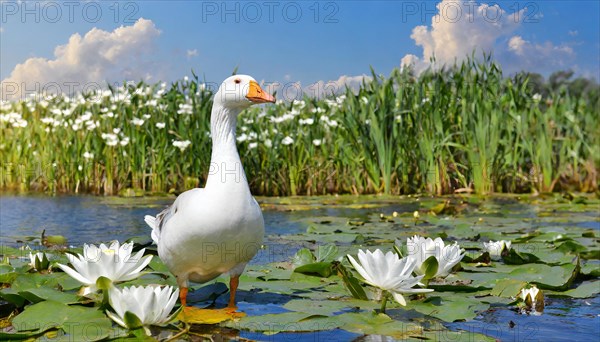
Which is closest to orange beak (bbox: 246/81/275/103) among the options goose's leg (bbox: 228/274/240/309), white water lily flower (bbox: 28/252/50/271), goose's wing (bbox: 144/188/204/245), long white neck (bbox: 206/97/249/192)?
long white neck (bbox: 206/97/249/192)

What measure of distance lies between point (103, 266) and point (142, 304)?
0.39 m

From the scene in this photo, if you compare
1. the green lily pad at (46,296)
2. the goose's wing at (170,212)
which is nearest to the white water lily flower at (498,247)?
the goose's wing at (170,212)

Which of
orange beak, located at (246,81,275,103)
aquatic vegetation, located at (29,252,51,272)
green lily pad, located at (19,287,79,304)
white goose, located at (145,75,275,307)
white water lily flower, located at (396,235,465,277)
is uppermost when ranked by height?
orange beak, located at (246,81,275,103)

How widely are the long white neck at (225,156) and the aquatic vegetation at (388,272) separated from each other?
2.23 ft

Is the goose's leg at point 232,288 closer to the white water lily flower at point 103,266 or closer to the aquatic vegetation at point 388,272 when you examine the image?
the white water lily flower at point 103,266

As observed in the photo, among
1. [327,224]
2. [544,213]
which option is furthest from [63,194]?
[544,213]

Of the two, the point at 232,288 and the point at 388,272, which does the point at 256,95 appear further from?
the point at 388,272

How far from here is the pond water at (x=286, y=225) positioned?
2867 millimetres

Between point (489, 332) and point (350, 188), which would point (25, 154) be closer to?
point (350, 188)

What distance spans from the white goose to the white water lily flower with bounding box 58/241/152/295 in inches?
8.6

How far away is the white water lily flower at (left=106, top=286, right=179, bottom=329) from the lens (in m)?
2.41

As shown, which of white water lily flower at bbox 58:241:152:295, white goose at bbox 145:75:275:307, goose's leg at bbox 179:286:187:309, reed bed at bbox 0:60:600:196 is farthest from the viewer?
reed bed at bbox 0:60:600:196

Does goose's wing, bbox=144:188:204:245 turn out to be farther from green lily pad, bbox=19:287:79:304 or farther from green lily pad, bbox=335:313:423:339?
green lily pad, bbox=335:313:423:339

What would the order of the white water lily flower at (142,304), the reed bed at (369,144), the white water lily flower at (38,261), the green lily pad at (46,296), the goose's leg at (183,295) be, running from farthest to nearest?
the reed bed at (369,144) < the white water lily flower at (38,261) < the goose's leg at (183,295) < the green lily pad at (46,296) < the white water lily flower at (142,304)
